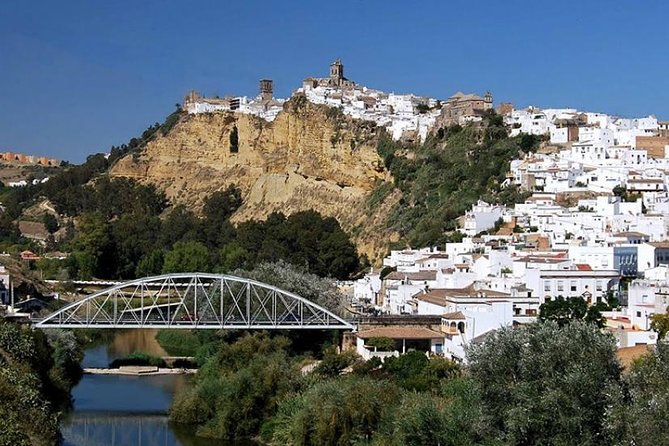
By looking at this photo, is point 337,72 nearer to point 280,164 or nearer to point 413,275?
point 280,164

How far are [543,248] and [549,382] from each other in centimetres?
2169

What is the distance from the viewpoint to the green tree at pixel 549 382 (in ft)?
58.6

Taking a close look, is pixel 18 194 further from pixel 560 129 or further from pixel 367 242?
pixel 560 129

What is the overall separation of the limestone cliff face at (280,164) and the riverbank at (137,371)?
23600 millimetres

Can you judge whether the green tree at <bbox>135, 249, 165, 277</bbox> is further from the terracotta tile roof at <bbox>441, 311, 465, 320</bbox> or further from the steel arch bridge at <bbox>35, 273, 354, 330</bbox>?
the terracotta tile roof at <bbox>441, 311, 465, 320</bbox>

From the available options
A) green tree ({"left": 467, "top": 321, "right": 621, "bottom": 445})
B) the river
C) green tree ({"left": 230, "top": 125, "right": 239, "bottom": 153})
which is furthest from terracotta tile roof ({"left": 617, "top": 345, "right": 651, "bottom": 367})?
green tree ({"left": 230, "top": 125, "right": 239, "bottom": 153})

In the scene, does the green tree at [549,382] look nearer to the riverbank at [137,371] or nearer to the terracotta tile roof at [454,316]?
the terracotta tile roof at [454,316]

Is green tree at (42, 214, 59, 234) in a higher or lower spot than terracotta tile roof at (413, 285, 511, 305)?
higher

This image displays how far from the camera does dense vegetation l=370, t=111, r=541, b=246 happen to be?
52.7 metres

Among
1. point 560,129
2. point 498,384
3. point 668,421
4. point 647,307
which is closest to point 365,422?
point 498,384

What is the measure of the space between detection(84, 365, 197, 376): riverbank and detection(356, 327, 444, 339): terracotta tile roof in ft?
22.4

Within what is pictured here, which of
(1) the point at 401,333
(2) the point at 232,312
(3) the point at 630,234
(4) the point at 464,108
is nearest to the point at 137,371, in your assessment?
(2) the point at 232,312

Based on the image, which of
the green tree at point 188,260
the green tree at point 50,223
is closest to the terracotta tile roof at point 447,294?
the green tree at point 188,260

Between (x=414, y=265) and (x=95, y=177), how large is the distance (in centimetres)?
5056
